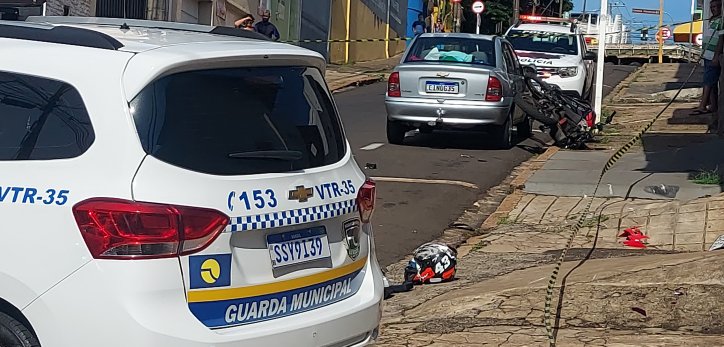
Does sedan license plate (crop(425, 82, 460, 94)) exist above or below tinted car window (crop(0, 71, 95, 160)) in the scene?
below

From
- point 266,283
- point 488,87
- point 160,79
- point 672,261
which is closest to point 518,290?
point 672,261

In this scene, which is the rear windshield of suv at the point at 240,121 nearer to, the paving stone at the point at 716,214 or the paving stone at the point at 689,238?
the paving stone at the point at 689,238

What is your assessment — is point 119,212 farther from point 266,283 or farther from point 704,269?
point 704,269

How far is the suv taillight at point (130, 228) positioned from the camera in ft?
13.2

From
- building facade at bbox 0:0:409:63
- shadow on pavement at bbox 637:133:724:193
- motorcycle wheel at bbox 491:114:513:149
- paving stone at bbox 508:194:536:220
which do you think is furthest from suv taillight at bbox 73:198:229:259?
building facade at bbox 0:0:409:63

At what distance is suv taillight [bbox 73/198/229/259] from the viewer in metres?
4.03

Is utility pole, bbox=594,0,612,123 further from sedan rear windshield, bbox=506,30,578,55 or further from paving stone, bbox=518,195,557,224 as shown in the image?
paving stone, bbox=518,195,557,224

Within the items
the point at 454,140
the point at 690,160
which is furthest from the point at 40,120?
the point at 454,140

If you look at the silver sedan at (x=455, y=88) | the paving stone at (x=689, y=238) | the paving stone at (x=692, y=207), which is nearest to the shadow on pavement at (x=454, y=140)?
the silver sedan at (x=455, y=88)

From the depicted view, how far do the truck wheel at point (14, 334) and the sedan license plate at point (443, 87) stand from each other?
10.8m

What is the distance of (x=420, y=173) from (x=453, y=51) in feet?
9.54

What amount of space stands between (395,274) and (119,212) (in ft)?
14.6

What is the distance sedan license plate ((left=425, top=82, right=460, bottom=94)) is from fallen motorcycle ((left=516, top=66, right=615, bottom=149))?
1.00 m

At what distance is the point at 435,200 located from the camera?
11.3 m
